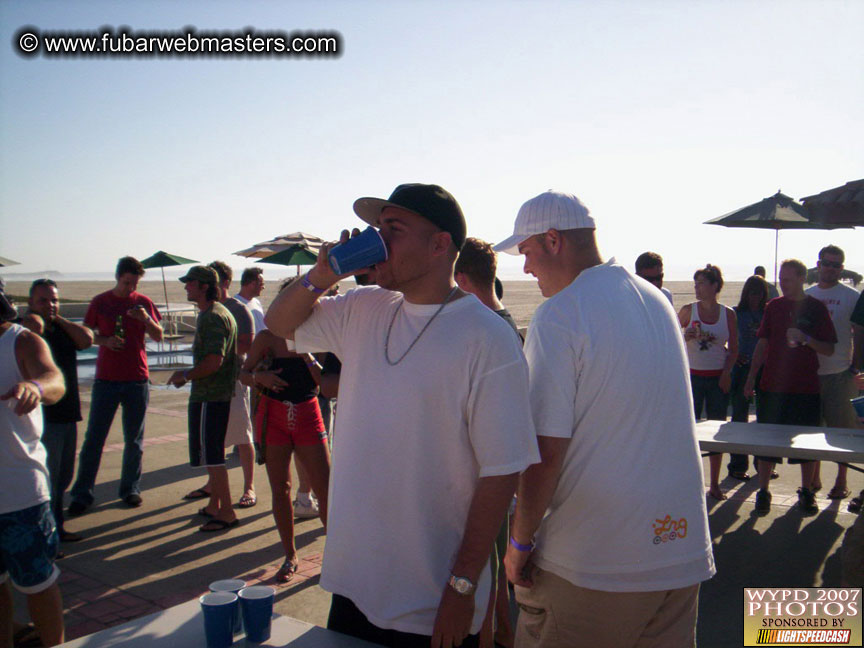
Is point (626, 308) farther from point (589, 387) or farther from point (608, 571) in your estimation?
point (608, 571)

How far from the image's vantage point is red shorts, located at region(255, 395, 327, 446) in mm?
4484

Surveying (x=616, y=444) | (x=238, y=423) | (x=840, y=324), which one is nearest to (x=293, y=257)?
(x=238, y=423)

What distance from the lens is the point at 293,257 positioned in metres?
10.6

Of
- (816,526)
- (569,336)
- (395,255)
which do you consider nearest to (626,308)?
(569,336)

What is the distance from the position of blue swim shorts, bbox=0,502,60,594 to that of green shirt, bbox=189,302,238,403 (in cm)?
247

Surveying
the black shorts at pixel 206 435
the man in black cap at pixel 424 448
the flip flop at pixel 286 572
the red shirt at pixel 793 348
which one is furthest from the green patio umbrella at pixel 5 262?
the red shirt at pixel 793 348

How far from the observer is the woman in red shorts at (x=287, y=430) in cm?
449

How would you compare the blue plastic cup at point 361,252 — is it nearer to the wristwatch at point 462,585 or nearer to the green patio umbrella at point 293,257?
the wristwatch at point 462,585

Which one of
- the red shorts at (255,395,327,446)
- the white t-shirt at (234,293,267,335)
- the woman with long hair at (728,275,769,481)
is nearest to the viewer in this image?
the red shorts at (255,395,327,446)

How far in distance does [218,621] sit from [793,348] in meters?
5.48

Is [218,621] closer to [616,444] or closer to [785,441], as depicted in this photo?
[616,444]

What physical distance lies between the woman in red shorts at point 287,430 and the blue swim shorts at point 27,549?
5.23ft

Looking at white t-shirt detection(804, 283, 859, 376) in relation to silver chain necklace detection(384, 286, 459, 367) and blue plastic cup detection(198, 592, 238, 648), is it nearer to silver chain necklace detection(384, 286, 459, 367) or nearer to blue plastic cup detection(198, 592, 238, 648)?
silver chain necklace detection(384, 286, 459, 367)

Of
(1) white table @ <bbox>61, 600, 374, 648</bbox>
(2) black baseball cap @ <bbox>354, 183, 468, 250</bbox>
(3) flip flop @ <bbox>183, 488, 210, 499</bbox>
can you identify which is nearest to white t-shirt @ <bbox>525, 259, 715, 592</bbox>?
(2) black baseball cap @ <bbox>354, 183, 468, 250</bbox>
